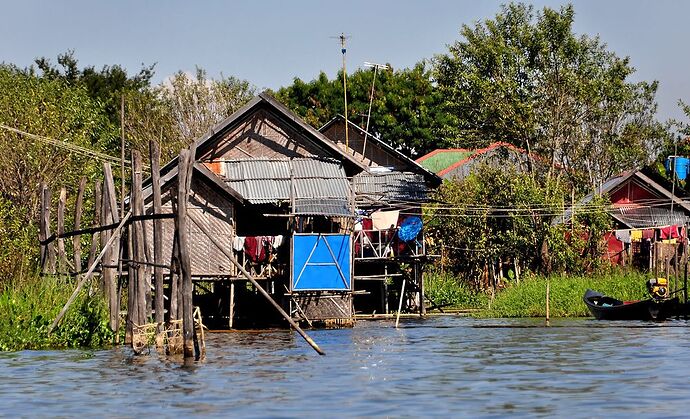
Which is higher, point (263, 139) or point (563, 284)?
point (263, 139)

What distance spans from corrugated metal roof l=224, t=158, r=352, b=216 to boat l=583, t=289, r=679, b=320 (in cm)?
731

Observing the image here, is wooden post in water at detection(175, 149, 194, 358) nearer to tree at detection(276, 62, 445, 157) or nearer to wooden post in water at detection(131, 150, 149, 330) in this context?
wooden post in water at detection(131, 150, 149, 330)

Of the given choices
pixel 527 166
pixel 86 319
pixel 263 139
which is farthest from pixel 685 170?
pixel 86 319

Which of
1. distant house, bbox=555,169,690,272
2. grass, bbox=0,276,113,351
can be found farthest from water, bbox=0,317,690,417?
distant house, bbox=555,169,690,272

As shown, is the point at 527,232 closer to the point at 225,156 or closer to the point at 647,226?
the point at 647,226

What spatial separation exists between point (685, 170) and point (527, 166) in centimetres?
594

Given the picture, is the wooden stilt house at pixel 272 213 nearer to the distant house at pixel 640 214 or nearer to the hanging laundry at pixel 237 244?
the hanging laundry at pixel 237 244

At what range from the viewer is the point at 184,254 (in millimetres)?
18547

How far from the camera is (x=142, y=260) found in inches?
848

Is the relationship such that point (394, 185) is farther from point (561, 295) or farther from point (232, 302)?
point (232, 302)

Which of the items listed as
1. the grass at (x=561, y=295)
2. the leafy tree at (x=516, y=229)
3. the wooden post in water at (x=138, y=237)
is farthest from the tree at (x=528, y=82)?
the wooden post in water at (x=138, y=237)

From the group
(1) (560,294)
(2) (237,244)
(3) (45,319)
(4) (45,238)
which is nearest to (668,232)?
(1) (560,294)

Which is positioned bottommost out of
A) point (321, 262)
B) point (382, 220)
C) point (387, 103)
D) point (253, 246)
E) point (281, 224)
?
point (321, 262)

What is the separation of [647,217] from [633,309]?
1503 cm
